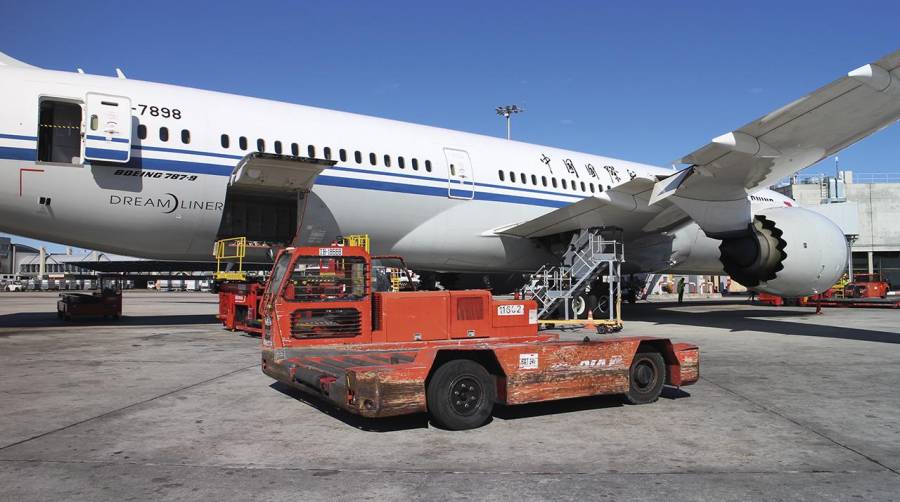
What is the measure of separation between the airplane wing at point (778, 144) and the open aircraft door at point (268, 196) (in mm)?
7477

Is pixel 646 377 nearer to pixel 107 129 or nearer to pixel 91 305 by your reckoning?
pixel 107 129

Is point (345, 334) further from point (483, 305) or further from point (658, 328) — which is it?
point (658, 328)

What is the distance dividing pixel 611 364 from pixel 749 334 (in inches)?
366

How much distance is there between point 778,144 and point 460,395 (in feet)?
30.5

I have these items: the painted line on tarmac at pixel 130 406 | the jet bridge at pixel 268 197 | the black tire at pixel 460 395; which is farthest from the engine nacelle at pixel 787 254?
the painted line on tarmac at pixel 130 406

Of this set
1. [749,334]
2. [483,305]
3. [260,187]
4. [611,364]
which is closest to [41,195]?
[260,187]

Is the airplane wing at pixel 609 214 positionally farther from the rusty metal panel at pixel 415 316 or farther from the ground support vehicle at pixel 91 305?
the ground support vehicle at pixel 91 305

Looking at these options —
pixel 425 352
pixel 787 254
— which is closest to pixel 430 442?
pixel 425 352

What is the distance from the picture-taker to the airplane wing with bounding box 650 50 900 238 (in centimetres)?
1079

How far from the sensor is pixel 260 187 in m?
13.2

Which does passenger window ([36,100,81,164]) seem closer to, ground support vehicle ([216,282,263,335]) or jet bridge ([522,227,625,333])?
ground support vehicle ([216,282,263,335])

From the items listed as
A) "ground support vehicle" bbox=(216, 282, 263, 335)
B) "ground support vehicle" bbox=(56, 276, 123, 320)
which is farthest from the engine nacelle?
"ground support vehicle" bbox=(56, 276, 123, 320)

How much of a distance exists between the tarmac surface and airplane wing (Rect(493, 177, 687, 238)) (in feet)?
18.9

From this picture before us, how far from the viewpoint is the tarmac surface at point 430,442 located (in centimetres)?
430
